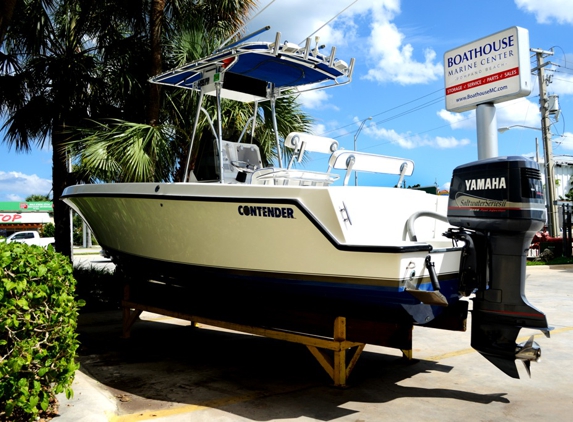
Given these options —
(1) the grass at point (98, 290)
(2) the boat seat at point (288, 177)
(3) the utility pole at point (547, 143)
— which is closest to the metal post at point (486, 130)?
(2) the boat seat at point (288, 177)

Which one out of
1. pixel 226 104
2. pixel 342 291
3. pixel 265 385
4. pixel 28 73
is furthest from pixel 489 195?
pixel 28 73

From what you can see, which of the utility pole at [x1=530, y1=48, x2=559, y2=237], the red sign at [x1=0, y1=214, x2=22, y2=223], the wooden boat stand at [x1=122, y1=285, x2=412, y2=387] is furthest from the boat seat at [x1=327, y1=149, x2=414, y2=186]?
the red sign at [x1=0, y1=214, x2=22, y2=223]

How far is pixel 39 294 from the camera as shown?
345 centimetres

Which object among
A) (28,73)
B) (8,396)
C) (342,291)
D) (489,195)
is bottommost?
(8,396)

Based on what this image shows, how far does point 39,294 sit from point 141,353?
107 inches

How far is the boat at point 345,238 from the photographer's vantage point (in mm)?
4137

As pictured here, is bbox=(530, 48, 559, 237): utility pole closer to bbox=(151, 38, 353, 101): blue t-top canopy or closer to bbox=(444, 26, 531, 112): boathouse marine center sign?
bbox=(444, 26, 531, 112): boathouse marine center sign

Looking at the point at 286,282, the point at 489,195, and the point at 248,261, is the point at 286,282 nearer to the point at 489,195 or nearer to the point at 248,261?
the point at 248,261

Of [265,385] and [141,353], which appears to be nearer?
[265,385]

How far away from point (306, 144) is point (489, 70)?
7385mm

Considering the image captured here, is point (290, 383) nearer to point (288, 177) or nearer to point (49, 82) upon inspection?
point (288, 177)

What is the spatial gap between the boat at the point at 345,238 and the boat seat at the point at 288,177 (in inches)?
0.5

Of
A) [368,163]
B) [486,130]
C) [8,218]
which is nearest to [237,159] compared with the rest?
[368,163]

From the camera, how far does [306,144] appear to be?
17.7 ft
